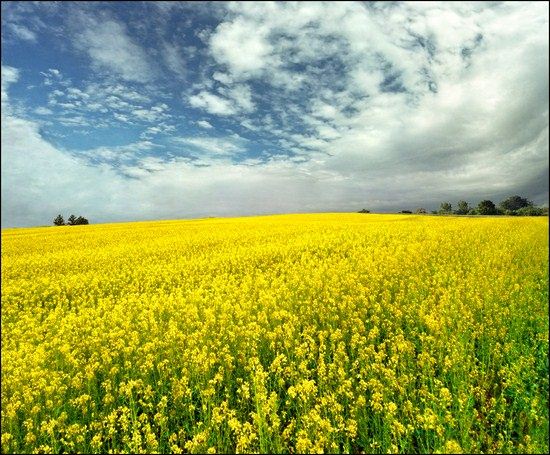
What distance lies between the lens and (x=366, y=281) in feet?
28.7

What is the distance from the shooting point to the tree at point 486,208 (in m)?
65.3

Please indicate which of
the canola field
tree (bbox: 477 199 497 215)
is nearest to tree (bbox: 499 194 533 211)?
tree (bbox: 477 199 497 215)

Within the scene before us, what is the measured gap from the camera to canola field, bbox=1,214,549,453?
3.84 meters

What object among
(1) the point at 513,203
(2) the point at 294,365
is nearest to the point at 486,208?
(1) the point at 513,203

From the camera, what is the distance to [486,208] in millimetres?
67438

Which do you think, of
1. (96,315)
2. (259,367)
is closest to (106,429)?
(259,367)

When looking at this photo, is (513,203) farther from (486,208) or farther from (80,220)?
(80,220)

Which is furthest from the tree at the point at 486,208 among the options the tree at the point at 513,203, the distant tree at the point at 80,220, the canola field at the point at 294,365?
the distant tree at the point at 80,220

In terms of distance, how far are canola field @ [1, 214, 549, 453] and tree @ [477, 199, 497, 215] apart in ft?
205

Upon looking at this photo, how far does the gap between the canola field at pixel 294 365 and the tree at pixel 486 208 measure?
62572mm

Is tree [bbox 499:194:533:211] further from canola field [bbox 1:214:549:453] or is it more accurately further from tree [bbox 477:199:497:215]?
canola field [bbox 1:214:549:453]

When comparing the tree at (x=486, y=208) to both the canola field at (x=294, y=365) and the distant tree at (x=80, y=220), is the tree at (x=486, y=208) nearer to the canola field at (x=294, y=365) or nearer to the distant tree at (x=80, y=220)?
the canola field at (x=294, y=365)

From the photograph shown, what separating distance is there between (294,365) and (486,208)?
73.3m

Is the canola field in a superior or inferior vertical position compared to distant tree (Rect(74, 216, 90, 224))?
inferior
